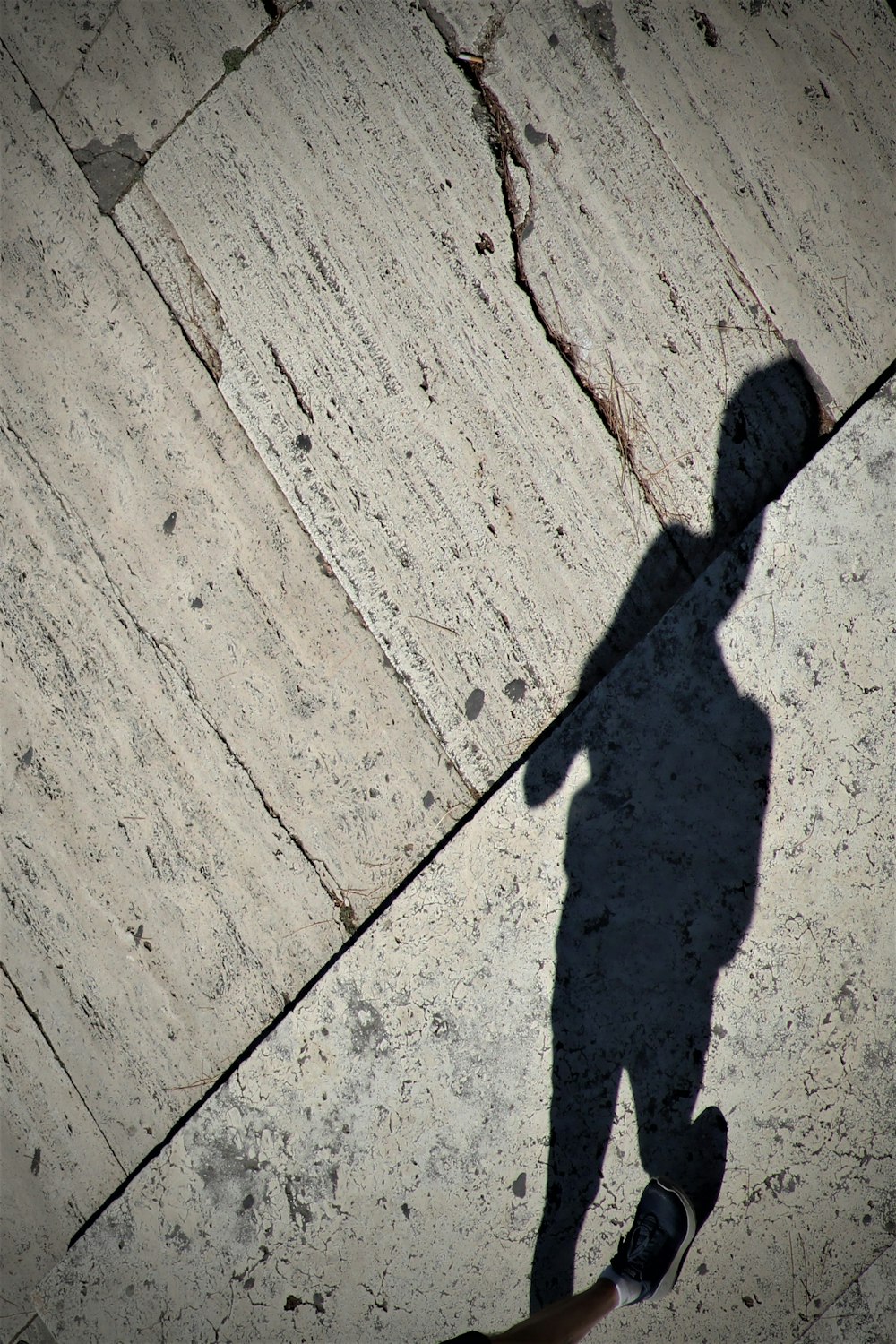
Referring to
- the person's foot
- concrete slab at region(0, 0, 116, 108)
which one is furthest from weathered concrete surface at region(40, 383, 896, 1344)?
concrete slab at region(0, 0, 116, 108)

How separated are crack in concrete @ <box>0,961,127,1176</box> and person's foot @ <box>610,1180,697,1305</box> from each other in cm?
182

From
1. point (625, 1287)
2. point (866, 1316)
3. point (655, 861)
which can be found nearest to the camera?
point (625, 1287)

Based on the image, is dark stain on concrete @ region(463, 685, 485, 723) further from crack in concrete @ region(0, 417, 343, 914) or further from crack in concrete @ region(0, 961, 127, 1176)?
crack in concrete @ region(0, 961, 127, 1176)

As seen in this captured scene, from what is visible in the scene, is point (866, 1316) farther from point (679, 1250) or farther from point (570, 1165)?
point (570, 1165)

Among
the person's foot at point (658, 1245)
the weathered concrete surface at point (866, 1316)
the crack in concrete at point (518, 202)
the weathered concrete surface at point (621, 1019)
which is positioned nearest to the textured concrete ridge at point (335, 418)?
the crack in concrete at point (518, 202)

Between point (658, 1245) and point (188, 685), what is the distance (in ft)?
8.21

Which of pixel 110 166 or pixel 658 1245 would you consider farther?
pixel 110 166

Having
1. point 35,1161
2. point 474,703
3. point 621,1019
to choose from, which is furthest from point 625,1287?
point 35,1161

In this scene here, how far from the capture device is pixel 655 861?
2.69 m

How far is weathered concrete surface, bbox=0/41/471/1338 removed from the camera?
2803 millimetres

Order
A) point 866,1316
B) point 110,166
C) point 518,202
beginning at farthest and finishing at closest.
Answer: point 110,166 < point 518,202 < point 866,1316

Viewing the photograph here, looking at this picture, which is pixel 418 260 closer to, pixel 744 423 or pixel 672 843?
pixel 744 423

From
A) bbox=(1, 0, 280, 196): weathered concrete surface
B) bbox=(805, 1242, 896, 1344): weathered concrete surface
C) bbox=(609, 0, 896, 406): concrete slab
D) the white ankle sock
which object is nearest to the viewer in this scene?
the white ankle sock

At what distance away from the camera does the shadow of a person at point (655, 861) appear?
266 centimetres
